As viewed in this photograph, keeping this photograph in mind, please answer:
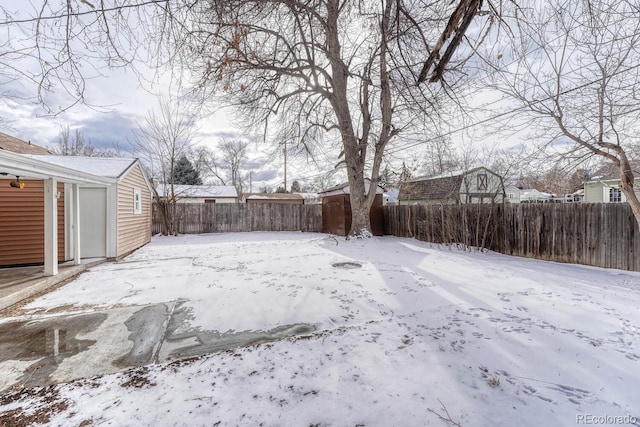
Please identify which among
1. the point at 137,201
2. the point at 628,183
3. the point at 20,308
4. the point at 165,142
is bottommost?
the point at 20,308

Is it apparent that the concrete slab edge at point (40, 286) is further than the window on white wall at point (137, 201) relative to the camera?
No

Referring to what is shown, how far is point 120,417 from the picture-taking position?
5.73 feet

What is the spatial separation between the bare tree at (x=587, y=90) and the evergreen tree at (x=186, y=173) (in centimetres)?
2860

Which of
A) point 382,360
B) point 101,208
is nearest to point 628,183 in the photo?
point 382,360

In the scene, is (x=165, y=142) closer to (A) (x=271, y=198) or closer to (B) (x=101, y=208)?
(B) (x=101, y=208)

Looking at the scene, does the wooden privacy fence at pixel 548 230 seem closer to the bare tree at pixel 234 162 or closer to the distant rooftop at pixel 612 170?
the distant rooftop at pixel 612 170

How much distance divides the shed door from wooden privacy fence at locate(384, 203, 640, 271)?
9496mm

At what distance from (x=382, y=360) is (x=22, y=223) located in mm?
7976

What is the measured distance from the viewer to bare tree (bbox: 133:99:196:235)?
550 inches

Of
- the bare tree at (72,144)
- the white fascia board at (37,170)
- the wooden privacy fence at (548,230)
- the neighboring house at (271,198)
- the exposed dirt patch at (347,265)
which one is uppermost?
the bare tree at (72,144)

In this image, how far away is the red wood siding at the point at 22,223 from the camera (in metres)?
5.95
